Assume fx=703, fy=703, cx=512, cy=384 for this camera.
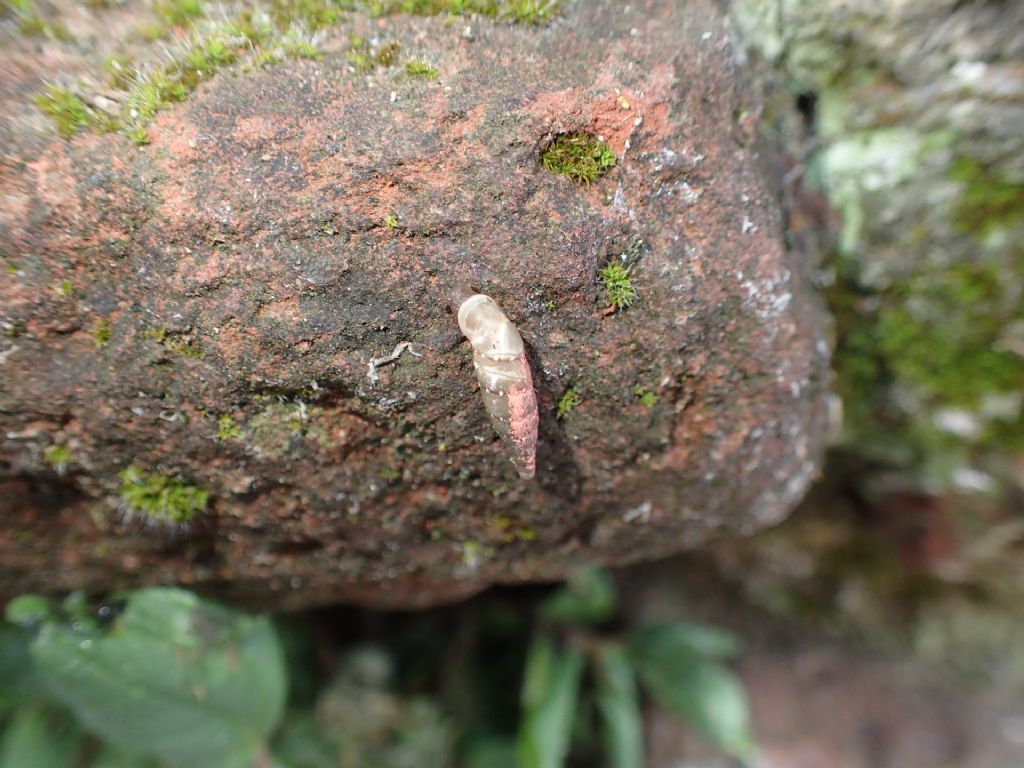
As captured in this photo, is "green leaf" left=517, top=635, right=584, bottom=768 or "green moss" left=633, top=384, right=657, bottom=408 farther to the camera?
"green leaf" left=517, top=635, right=584, bottom=768

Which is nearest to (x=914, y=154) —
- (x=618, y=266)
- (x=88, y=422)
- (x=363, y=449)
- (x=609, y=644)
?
(x=618, y=266)

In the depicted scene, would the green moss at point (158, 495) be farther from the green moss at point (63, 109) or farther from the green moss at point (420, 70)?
the green moss at point (420, 70)

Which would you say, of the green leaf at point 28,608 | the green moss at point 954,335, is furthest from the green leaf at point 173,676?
the green moss at point 954,335

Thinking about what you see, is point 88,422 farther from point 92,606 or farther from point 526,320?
point 526,320

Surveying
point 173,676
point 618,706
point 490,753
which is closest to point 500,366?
point 173,676

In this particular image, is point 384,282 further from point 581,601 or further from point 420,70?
point 581,601

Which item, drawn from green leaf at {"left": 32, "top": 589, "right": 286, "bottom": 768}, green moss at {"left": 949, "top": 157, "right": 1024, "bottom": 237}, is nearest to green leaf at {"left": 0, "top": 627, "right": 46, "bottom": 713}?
→ green leaf at {"left": 32, "top": 589, "right": 286, "bottom": 768}

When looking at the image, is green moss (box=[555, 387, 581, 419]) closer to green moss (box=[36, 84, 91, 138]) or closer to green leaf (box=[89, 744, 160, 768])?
green moss (box=[36, 84, 91, 138])

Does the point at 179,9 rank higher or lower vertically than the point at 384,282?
higher
